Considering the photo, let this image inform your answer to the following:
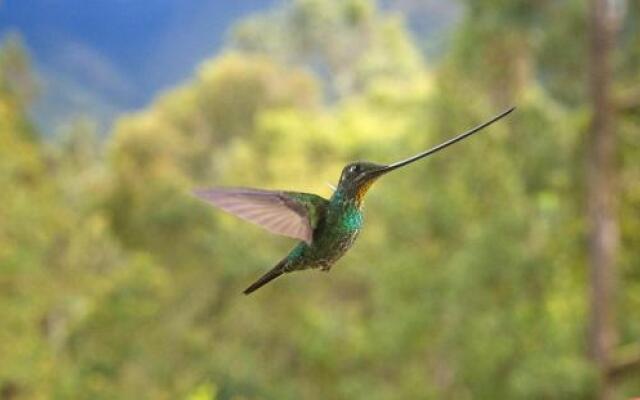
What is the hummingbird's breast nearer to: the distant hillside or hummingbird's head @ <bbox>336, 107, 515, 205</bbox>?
hummingbird's head @ <bbox>336, 107, 515, 205</bbox>

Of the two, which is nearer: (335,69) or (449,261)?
(449,261)

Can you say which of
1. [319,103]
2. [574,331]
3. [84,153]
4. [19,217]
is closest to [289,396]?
[19,217]

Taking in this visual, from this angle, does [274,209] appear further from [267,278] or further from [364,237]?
[364,237]

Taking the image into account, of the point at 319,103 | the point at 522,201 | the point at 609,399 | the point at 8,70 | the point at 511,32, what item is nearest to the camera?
the point at 609,399

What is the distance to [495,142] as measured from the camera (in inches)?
130

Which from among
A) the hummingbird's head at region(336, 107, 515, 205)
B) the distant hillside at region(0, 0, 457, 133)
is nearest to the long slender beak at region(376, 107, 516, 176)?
the hummingbird's head at region(336, 107, 515, 205)

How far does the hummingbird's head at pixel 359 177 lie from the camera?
294 mm

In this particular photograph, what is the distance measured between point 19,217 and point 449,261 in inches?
62.9

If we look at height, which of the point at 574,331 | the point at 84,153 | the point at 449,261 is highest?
the point at 84,153

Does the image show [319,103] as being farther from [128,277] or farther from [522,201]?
[522,201]

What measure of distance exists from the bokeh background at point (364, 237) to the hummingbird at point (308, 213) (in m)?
0.02

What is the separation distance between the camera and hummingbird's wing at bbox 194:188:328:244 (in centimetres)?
32

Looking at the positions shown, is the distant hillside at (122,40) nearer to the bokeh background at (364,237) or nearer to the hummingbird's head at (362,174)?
the bokeh background at (364,237)

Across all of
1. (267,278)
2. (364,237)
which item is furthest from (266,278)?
(364,237)
